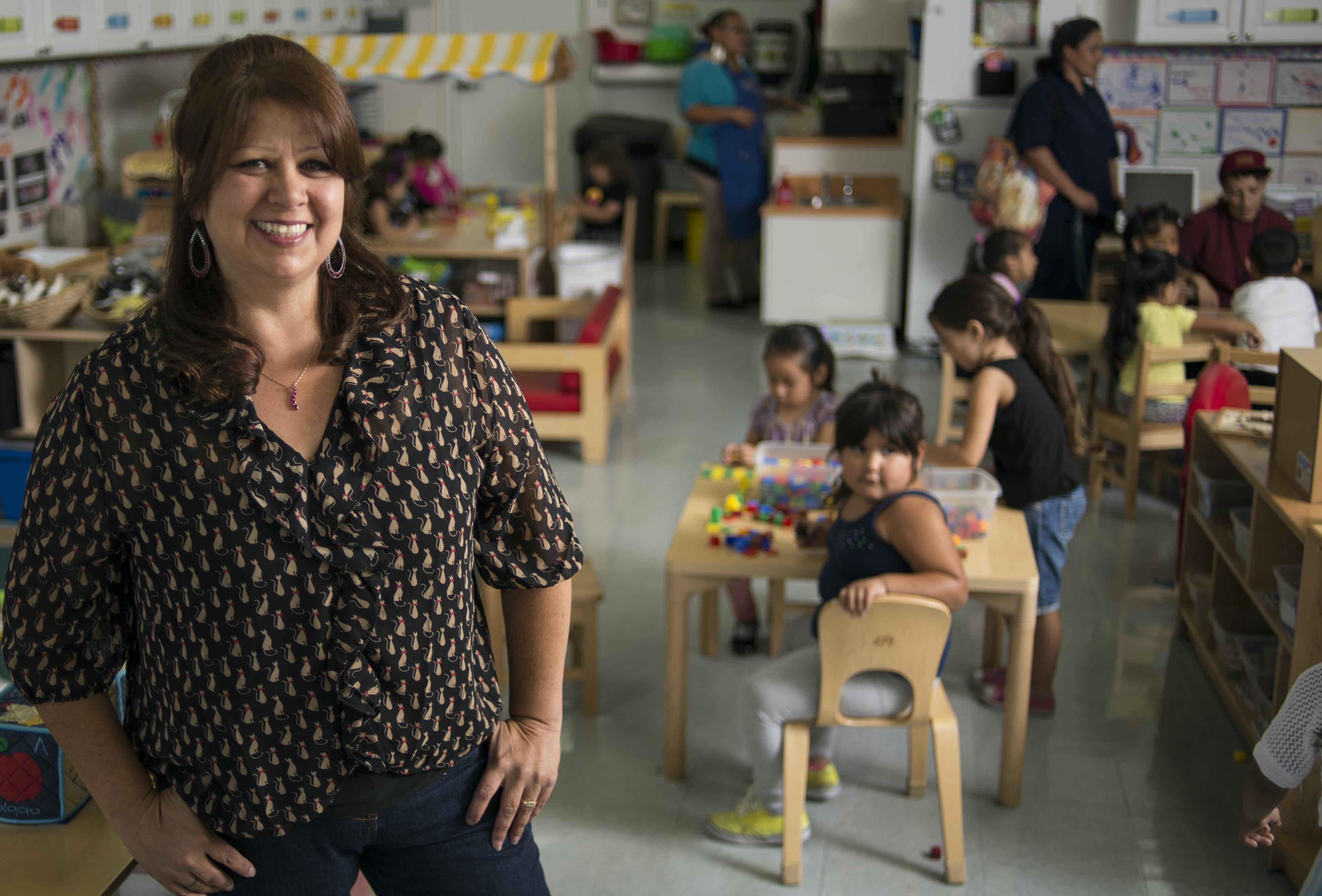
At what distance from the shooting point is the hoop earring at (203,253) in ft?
4.37

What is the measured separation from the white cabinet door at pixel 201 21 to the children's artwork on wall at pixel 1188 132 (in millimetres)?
4689

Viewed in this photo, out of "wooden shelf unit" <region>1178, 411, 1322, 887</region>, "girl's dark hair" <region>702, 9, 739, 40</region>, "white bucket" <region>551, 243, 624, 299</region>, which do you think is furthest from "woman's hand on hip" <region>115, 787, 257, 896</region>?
"girl's dark hair" <region>702, 9, 739, 40</region>

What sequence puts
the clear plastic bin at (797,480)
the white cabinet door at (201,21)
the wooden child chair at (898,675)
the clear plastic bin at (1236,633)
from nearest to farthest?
the wooden child chair at (898,675) → the clear plastic bin at (797,480) → the clear plastic bin at (1236,633) → the white cabinet door at (201,21)

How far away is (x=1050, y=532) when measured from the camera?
318 centimetres

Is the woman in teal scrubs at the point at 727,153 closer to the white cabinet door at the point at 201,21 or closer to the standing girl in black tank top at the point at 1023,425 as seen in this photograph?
the white cabinet door at the point at 201,21

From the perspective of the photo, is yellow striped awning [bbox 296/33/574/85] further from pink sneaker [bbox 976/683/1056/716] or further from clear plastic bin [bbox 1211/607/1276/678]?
clear plastic bin [bbox 1211/607/1276/678]

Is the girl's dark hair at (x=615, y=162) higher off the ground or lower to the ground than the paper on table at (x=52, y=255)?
higher

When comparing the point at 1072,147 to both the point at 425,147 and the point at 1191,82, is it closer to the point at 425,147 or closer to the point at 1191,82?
the point at 1191,82

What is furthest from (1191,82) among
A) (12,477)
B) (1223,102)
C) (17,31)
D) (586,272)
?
(12,477)

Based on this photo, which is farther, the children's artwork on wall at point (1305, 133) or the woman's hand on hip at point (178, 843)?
the children's artwork on wall at point (1305, 133)

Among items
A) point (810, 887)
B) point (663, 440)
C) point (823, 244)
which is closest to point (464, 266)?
point (663, 440)

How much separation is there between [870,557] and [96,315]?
306 cm

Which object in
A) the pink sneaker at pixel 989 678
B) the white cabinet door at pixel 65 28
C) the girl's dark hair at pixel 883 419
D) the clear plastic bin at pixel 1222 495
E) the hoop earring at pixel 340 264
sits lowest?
the pink sneaker at pixel 989 678

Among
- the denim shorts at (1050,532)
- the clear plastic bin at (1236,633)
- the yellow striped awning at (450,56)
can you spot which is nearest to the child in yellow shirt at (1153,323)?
the clear plastic bin at (1236,633)
